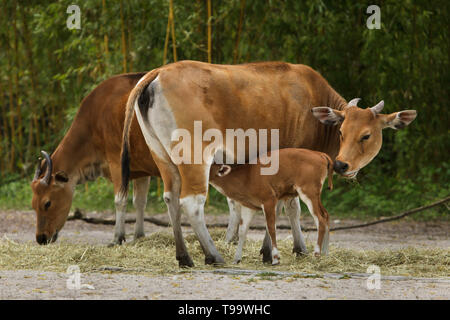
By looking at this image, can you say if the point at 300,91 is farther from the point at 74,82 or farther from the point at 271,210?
the point at 74,82

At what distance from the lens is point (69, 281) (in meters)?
5.19

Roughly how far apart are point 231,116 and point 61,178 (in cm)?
249

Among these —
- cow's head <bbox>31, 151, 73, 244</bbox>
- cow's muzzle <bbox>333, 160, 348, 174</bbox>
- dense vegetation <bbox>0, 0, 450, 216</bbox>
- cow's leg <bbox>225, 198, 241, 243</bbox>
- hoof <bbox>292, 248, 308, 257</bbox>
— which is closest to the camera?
cow's muzzle <bbox>333, 160, 348, 174</bbox>

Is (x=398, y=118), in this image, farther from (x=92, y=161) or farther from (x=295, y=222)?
(x=92, y=161)

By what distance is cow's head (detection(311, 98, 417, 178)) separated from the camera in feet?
20.3

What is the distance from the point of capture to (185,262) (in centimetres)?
610

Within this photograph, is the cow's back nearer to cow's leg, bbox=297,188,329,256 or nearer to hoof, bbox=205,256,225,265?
cow's leg, bbox=297,188,329,256

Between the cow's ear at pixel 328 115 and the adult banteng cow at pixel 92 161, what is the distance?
1900 millimetres

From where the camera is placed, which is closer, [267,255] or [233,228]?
[267,255]

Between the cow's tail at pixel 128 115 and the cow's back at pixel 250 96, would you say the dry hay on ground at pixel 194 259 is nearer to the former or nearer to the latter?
the cow's tail at pixel 128 115

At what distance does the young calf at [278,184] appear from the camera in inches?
237

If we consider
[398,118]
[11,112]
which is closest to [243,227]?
[398,118]

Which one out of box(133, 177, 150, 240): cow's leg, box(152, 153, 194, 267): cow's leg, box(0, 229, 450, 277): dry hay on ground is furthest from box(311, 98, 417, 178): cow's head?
box(133, 177, 150, 240): cow's leg

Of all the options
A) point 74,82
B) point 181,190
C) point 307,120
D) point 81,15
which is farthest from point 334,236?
point 74,82
